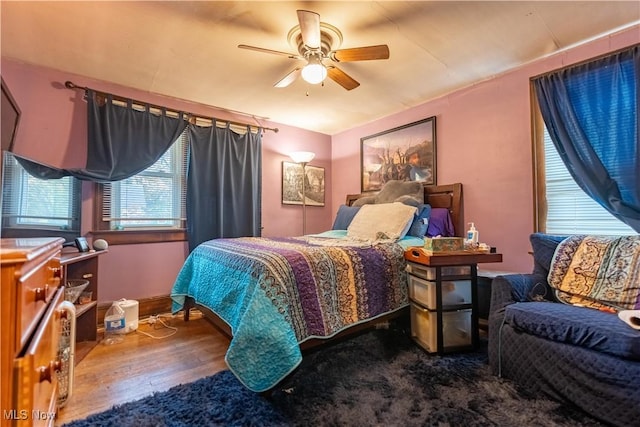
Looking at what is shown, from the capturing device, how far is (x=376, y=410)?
151 centimetres

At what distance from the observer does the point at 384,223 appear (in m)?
2.78

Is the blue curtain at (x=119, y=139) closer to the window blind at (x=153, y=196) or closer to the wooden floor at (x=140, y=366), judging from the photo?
the window blind at (x=153, y=196)

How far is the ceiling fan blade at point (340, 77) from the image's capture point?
229cm

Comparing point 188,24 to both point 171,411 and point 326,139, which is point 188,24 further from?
point 326,139

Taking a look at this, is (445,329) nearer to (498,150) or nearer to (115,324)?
(498,150)

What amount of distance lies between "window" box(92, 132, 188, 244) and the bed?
778mm

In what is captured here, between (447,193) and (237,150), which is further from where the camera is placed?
(237,150)

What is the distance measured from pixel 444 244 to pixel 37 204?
305 centimetres

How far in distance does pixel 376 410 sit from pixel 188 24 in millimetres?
2682

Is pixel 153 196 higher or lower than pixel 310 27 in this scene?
lower

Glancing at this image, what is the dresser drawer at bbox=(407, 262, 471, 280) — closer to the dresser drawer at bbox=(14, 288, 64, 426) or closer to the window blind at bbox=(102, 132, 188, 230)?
the dresser drawer at bbox=(14, 288, 64, 426)

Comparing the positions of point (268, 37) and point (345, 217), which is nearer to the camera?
point (268, 37)

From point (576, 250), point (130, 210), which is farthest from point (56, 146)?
point (576, 250)

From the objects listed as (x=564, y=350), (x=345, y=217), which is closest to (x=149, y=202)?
(x=345, y=217)
